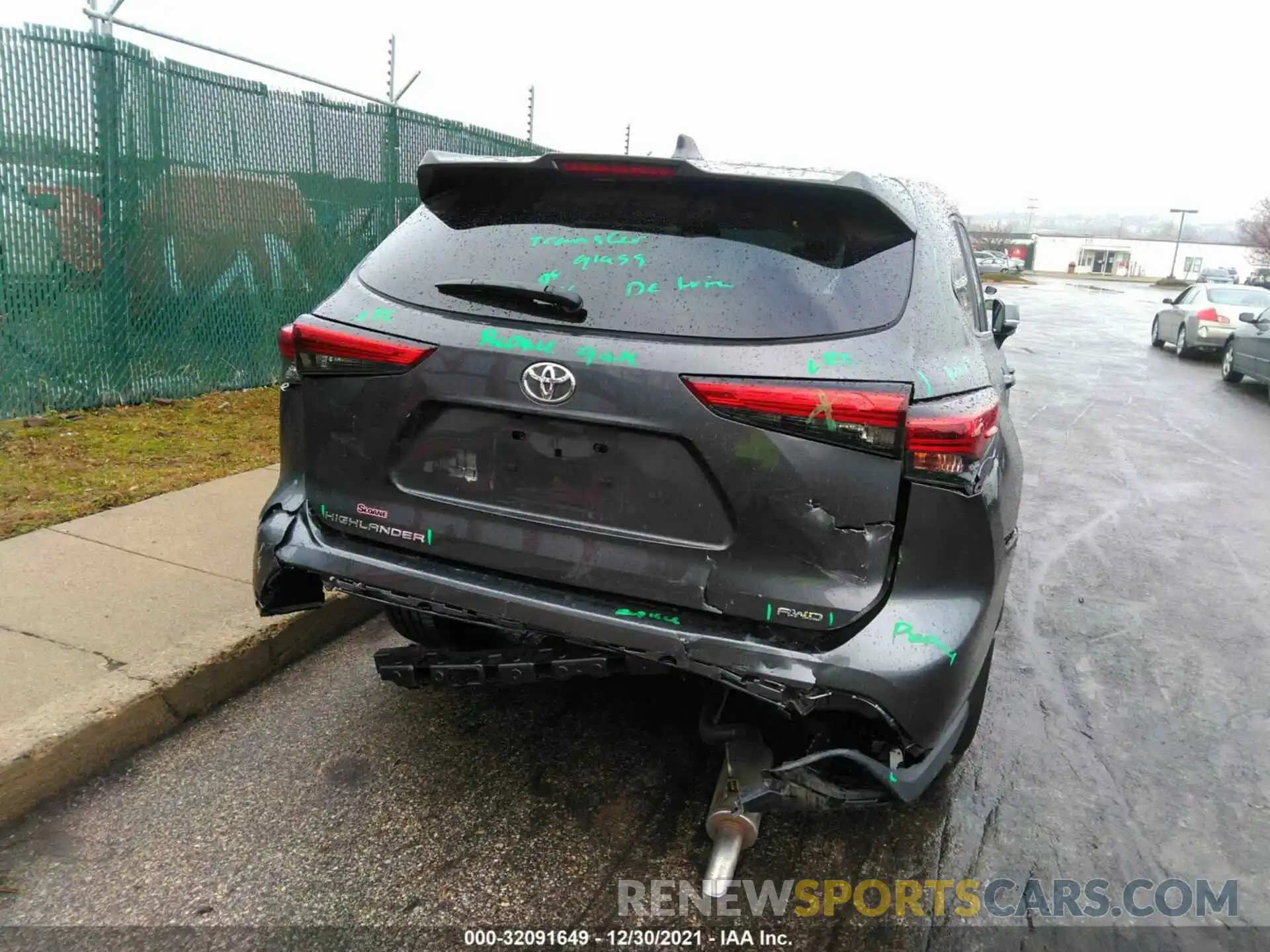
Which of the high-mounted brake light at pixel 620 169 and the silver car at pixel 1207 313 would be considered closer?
the high-mounted brake light at pixel 620 169

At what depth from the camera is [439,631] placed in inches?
130

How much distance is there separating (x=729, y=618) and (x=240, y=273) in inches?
266

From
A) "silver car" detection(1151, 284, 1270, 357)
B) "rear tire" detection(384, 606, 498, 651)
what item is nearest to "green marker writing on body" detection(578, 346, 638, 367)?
"rear tire" detection(384, 606, 498, 651)

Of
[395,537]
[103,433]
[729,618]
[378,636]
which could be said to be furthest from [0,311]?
[729,618]

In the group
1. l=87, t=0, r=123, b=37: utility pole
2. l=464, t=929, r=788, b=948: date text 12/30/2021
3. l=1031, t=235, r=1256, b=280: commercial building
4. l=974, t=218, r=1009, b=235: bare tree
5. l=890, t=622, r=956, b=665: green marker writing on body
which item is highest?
l=974, t=218, r=1009, b=235: bare tree

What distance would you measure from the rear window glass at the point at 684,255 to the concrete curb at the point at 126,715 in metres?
1.63

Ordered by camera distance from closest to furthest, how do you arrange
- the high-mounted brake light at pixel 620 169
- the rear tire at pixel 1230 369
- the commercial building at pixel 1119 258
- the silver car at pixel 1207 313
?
the high-mounted brake light at pixel 620 169, the rear tire at pixel 1230 369, the silver car at pixel 1207 313, the commercial building at pixel 1119 258

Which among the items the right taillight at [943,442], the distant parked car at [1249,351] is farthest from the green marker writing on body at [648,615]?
the distant parked car at [1249,351]

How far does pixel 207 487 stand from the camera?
5371 mm

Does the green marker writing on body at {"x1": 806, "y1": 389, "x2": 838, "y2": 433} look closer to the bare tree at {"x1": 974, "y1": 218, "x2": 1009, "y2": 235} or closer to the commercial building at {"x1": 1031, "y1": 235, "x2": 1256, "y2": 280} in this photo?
the bare tree at {"x1": 974, "y1": 218, "x2": 1009, "y2": 235}

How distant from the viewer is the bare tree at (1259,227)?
200ft

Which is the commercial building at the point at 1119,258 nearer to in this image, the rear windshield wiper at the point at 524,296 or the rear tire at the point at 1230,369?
the rear tire at the point at 1230,369

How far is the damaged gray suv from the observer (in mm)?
2271

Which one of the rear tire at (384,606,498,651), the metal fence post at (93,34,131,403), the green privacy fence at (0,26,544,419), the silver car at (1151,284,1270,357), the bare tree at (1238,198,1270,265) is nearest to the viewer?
the rear tire at (384,606,498,651)
